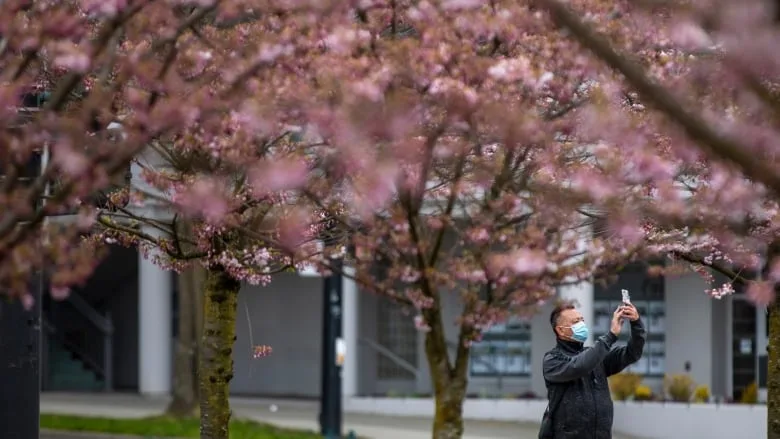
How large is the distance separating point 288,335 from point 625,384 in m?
9.17

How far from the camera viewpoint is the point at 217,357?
37.0 feet

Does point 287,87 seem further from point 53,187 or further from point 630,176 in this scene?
point 53,187

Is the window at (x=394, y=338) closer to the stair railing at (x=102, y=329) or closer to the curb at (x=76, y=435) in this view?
the stair railing at (x=102, y=329)

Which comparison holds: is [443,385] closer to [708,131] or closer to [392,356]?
[708,131]

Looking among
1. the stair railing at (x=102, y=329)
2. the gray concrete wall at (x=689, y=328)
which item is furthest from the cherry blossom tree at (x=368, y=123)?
the stair railing at (x=102, y=329)

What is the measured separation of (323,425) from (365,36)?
12811mm

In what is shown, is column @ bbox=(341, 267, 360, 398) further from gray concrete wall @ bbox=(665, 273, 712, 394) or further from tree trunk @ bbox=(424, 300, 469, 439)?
tree trunk @ bbox=(424, 300, 469, 439)

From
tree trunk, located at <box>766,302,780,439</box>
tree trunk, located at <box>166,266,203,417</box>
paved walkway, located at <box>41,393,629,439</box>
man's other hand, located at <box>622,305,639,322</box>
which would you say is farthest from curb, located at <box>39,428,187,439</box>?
man's other hand, located at <box>622,305,639,322</box>

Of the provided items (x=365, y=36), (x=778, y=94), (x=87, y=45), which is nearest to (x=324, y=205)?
(x=365, y=36)

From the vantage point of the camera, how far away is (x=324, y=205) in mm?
9445

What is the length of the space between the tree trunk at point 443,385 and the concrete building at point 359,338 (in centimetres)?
931

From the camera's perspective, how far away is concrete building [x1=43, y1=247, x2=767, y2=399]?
81.4 ft

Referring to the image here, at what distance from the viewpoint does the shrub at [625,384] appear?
21.6 metres

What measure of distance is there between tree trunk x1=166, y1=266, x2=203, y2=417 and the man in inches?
547
